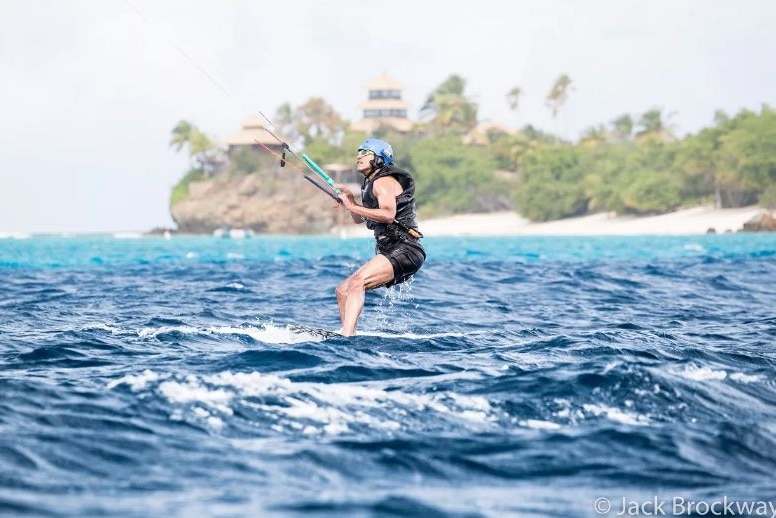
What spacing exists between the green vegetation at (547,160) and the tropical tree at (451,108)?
5.0 inches

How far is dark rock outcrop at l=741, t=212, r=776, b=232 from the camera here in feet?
295

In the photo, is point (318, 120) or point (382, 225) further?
point (318, 120)

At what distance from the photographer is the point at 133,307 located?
17109 mm

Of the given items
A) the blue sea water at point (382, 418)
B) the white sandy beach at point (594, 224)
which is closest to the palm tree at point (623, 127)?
the white sandy beach at point (594, 224)

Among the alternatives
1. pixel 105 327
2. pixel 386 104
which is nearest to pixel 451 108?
pixel 386 104

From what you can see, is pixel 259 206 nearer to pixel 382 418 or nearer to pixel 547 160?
pixel 547 160

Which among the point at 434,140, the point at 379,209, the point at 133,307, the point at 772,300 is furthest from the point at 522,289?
the point at 434,140

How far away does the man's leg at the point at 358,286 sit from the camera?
11816 millimetres

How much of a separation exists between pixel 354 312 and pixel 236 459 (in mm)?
5250

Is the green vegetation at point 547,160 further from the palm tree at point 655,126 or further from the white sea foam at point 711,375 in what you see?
the white sea foam at point 711,375

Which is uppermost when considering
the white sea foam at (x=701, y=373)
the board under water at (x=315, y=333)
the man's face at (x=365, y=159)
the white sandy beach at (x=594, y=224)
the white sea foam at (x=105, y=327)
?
the man's face at (x=365, y=159)

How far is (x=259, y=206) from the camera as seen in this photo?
465 ft

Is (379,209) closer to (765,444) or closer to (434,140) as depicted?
(765,444)

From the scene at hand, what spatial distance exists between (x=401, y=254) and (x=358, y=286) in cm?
64
